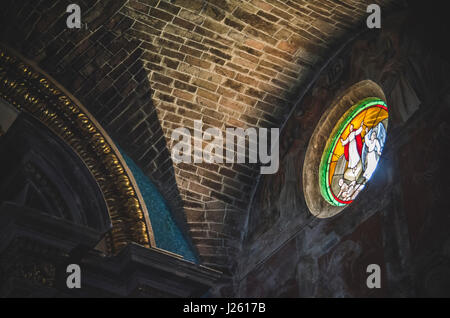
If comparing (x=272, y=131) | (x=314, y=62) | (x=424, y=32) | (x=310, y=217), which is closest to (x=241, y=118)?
(x=272, y=131)

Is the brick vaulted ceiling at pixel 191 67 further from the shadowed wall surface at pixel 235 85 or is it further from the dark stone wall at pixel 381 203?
the dark stone wall at pixel 381 203

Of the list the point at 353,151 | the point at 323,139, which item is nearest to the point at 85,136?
the point at 323,139

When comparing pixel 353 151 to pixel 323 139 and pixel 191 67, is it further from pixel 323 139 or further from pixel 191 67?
pixel 191 67

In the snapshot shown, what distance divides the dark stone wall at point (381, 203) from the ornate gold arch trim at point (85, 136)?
1.52m

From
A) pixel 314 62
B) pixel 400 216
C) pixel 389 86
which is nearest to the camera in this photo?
pixel 400 216

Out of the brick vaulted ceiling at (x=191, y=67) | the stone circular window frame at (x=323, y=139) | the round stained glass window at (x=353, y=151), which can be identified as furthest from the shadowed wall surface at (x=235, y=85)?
the round stained glass window at (x=353, y=151)

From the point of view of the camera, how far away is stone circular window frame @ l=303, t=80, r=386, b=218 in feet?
29.6

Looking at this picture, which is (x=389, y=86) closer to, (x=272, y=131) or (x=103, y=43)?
(x=272, y=131)

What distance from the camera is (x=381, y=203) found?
311 inches

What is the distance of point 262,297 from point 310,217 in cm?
112

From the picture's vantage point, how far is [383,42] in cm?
887

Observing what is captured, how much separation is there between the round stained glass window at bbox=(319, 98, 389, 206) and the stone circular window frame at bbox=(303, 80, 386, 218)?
58 millimetres

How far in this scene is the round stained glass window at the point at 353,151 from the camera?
8.80m

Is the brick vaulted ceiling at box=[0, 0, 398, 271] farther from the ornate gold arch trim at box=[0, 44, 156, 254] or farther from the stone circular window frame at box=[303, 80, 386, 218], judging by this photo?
the stone circular window frame at box=[303, 80, 386, 218]
